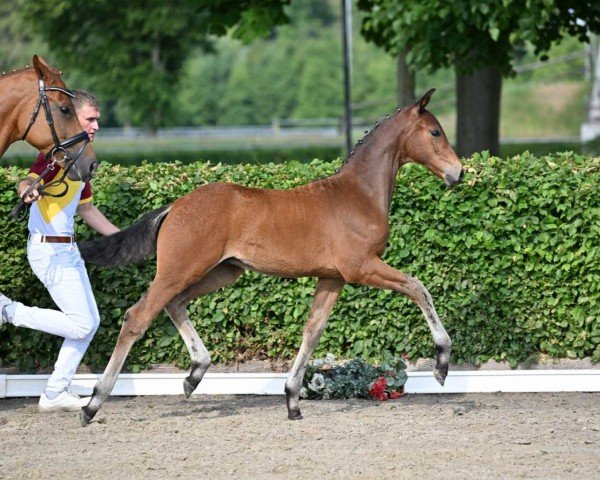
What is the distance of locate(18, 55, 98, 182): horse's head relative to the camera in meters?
6.63

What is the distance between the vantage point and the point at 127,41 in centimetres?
3947

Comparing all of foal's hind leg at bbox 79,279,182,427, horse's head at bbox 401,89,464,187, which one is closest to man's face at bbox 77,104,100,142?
foal's hind leg at bbox 79,279,182,427

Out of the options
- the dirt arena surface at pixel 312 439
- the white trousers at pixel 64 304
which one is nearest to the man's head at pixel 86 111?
the white trousers at pixel 64 304

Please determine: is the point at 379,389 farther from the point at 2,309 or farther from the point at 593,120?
the point at 593,120

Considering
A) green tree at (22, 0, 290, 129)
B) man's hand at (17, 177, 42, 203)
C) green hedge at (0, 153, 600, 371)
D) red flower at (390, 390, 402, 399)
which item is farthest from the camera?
green tree at (22, 0, 290, 129)

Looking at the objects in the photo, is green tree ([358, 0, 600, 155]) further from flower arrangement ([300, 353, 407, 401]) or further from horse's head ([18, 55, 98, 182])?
horse's head ([18, 55, 98, 182])

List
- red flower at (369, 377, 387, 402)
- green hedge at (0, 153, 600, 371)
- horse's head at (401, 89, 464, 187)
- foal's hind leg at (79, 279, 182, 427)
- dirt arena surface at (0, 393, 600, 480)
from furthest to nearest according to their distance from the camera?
1. green hedge at (0, 153, 600, 371)
2. red flower at (369, 377, 387, 402)
3. horse's head at (401, 89, 464, 187)
4. foal's hind leg at (79, 279, 182, 427)
5. dirt arena surface at (0, 393, 600, 480)

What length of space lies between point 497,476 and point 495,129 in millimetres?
10932

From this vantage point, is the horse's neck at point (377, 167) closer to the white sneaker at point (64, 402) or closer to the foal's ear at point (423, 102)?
the foal's ear at point (423, 102)

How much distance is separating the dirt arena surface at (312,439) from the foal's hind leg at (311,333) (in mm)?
159

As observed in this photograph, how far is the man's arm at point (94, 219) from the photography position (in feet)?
24.4

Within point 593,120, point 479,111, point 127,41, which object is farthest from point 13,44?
point 479,111

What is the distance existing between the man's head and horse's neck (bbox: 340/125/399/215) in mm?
1721

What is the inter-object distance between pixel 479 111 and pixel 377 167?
9055mm
